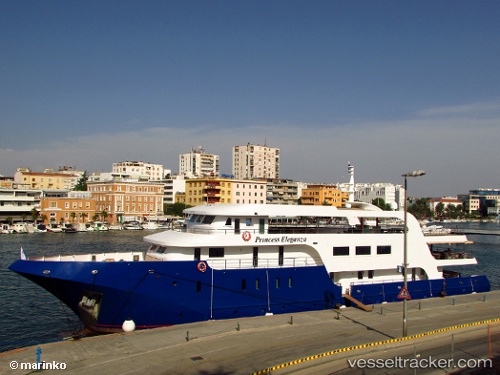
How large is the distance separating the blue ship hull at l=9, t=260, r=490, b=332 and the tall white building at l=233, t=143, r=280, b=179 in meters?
127

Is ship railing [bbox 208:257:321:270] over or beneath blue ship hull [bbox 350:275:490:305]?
over

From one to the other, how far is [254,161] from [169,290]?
435ft

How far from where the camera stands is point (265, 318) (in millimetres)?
19344

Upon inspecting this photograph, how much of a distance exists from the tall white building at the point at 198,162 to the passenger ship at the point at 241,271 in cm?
13395

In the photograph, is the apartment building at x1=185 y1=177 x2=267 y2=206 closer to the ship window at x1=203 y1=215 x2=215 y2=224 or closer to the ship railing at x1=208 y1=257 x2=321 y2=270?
the ship railing at x1=208 y1=257 x2=321 y2=270

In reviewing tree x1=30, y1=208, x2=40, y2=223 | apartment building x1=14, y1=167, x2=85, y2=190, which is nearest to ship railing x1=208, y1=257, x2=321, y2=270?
tree x1=30, y1=208, x2=40, y2=223

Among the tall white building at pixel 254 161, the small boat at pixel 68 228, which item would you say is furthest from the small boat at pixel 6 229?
the tall white building at pixel 254 161

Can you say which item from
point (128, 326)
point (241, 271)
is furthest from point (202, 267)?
point (128, 326)

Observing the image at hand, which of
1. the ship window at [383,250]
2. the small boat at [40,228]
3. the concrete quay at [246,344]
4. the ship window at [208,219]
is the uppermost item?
the ship window at [208,219]

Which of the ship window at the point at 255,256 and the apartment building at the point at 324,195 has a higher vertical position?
the apartment building at the point at 324,195

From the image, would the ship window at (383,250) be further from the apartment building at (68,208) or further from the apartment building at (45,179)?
the apartment building at (45,179)

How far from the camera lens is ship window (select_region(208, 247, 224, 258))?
20516mm

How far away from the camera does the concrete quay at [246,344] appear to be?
13.7 meters

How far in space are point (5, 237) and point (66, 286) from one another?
192 ft
